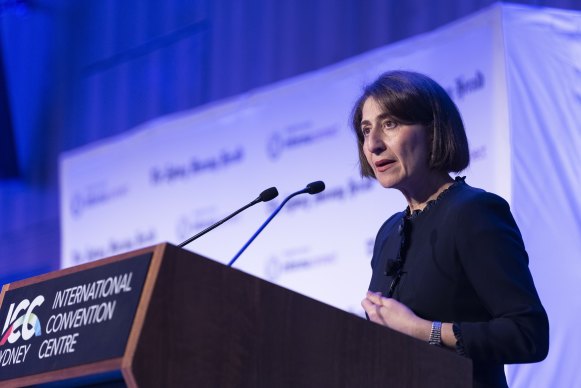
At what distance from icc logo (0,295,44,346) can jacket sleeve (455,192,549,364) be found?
773 millimetres

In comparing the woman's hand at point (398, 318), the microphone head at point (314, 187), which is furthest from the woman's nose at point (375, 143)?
the woman's hand at point (398, 318)

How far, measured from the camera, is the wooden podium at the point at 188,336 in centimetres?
139

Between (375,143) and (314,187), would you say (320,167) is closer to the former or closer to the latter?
(314,187)

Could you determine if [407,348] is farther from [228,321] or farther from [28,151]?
[28,151]

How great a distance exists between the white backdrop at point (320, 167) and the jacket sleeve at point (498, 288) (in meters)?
1.23

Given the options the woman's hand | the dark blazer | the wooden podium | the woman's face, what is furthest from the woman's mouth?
the wooden podium

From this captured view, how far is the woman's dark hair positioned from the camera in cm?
212

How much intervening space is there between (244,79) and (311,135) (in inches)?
40.3

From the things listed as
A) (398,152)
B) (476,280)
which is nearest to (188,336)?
(476,280)

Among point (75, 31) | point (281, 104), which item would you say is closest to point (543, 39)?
point (281, 104)

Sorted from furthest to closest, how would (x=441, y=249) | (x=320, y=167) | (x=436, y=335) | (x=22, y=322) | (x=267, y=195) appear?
(x=320, y=167) < (x=267, y=195) < (x=441, y=249) < (x=436, y=335) < (x=22, y=322)

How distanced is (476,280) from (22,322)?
2.78 ft

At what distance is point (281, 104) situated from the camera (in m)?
4.48

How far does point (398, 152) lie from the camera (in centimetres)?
212
